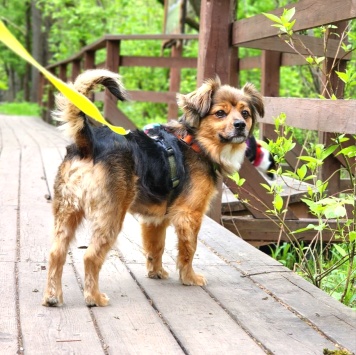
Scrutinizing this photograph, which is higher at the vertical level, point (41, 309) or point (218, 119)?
point (218, 119)

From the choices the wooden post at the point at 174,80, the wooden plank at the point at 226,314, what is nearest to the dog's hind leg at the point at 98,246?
the wooden plank at the point at 226,314

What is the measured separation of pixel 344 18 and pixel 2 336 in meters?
2.34

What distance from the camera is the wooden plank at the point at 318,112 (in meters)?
3.52

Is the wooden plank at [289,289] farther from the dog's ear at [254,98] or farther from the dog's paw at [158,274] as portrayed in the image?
the dog's ear at [254,98]

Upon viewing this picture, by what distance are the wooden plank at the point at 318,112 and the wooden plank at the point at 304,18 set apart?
1.47ft

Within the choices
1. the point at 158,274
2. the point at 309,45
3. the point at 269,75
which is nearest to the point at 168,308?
the point at 158,274

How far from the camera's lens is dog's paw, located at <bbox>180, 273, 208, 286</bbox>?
378 centimetres

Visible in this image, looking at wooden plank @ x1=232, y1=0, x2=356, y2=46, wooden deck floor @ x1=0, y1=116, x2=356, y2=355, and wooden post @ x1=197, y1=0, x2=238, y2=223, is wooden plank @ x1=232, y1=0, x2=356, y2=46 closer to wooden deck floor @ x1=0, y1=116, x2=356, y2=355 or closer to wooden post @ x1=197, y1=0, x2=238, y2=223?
→ wooden post @ x1=197, y1=0, x2=238, y2=223

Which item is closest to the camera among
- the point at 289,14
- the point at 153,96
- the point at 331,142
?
the point at 289,14

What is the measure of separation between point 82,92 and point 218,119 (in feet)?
3.53

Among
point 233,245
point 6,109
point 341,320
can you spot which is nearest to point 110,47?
point 233,245

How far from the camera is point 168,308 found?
129 inches

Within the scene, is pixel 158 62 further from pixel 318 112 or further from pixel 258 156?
pixel 318 112

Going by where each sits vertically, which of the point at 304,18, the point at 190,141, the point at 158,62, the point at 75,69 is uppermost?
the point at 304,18
